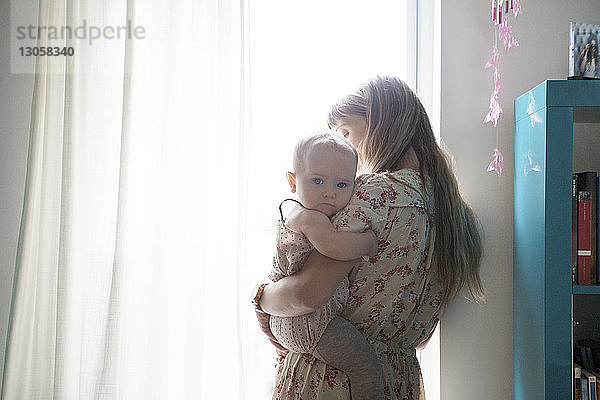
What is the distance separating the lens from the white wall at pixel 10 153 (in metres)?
2.03

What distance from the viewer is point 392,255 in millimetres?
1562

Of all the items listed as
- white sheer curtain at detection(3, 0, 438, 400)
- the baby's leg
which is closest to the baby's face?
the baby's leg

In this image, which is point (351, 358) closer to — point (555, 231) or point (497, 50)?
point (555, 231)

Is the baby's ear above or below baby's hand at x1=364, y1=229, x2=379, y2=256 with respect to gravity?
above

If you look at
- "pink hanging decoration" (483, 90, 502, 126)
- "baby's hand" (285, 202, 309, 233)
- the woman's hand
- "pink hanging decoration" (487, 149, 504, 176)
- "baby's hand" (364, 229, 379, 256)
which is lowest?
the woman's hand

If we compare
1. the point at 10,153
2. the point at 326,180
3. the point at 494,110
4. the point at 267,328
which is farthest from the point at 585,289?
the point at 10,153

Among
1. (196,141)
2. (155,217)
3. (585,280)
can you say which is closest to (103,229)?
(155,217)

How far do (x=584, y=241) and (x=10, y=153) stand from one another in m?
1.70

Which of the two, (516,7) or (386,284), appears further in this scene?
(516,7)

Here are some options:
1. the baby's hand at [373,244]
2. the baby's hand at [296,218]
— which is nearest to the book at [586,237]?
the baby's hand at [373,244]

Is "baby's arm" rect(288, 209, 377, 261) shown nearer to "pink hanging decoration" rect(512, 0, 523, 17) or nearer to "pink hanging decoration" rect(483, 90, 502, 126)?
"pink hanging decoration" rect(483, 90, 502, 126)

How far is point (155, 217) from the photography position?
6.41 feet

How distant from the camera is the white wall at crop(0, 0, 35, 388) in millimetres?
2029

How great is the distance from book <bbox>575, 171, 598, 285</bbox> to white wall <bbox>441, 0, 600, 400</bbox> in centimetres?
30
